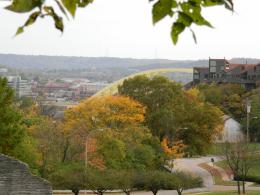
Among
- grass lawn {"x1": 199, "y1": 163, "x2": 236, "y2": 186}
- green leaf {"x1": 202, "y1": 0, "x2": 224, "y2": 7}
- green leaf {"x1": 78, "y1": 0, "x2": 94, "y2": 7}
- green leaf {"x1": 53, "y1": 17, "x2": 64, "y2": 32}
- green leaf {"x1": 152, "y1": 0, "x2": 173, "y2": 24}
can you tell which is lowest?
grass lawn {"x1": 199, "y1": 163, "x2": 236, "y2": 186}

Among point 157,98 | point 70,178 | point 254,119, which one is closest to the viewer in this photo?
point 70,178

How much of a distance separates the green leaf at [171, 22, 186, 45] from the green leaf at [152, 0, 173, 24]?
0.10 m

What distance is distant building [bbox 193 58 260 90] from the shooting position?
300 ft

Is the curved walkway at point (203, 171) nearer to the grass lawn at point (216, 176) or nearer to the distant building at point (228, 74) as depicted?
the grass lawn at point (216, 176)

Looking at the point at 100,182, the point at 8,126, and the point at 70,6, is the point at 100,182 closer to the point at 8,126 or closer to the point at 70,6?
the point at 8,126

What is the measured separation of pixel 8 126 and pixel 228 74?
71841mm

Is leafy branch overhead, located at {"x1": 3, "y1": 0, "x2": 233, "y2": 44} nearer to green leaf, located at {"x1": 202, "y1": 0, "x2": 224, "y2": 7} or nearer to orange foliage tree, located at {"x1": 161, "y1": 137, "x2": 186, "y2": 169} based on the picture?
green leaf, located at {"x1": 202, "y1": 0, "x2": 224, "y2": 7}

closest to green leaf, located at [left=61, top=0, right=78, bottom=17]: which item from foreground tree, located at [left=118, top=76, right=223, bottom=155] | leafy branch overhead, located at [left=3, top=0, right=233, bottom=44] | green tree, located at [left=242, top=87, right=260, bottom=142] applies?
leafy branch overhead, located at [left=3, top=0, right=233, bottom=44]

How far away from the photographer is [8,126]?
28.5m

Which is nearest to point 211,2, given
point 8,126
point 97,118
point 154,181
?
point 8,126

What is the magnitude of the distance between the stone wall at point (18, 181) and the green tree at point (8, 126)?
944 cm

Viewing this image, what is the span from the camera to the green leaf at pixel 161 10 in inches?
114

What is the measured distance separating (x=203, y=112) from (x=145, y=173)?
15.6 meters

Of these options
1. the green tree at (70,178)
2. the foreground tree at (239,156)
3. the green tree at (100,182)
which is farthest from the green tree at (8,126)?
the foreground tree at (239,156)
